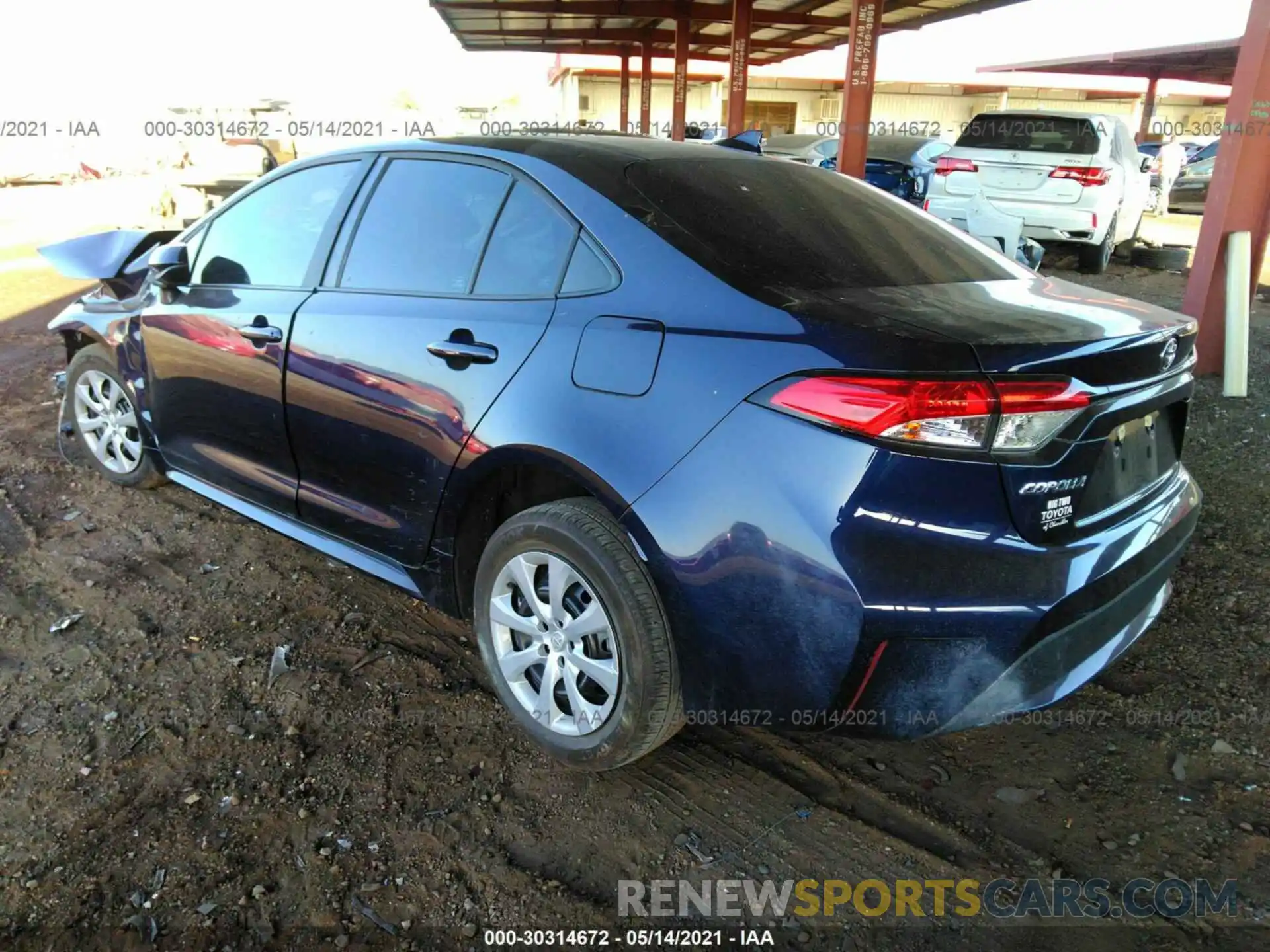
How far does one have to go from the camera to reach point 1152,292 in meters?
9.55

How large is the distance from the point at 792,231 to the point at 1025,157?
8.66m

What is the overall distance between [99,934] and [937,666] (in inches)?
75.4

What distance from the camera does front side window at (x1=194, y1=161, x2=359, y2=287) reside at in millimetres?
3182

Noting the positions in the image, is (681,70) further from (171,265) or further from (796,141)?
(171,265)

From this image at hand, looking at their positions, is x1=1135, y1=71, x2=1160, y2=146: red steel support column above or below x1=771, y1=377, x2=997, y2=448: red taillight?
above

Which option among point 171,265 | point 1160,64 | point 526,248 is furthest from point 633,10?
point 1160,64

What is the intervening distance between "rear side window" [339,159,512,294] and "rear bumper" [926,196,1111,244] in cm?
806

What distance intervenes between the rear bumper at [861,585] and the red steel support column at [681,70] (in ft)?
43.8

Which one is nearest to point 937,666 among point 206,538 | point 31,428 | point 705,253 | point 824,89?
point 705,253

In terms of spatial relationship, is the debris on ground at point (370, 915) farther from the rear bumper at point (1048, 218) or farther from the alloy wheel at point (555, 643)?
the rear bumper at point (1048, 218)

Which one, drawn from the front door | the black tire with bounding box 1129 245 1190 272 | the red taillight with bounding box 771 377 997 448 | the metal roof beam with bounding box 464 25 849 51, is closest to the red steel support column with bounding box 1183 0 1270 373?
the red taillight with bounding box 771 377 997 448

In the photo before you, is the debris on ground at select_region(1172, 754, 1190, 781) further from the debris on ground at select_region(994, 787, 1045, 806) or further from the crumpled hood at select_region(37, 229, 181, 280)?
the crumpled hood at select_region(37, 229, 181, 280)

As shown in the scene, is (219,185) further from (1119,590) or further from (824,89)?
(824,89)

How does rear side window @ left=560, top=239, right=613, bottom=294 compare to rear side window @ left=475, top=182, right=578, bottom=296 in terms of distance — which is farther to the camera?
rear side window @ left=475, top=182, right=578, bottom=296
